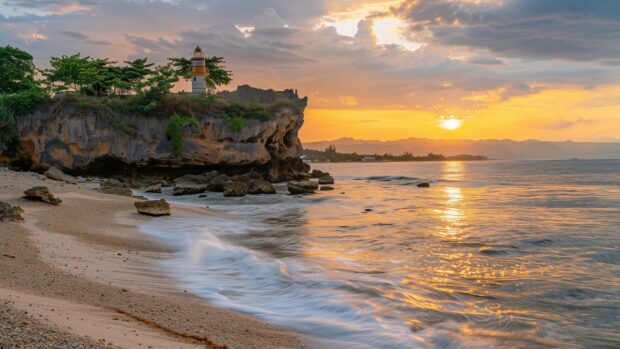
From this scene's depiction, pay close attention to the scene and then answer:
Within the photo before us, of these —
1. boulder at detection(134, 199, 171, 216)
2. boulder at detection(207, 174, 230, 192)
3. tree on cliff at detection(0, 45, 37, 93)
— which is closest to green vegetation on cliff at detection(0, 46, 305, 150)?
tree on cliff at detection(0, 45, 37, 93)

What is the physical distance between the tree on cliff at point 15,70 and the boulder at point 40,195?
90.8ft

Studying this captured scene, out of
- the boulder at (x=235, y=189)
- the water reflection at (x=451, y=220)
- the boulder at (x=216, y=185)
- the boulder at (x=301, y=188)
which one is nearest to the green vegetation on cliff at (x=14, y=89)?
the boulder at (x=216, y=185)

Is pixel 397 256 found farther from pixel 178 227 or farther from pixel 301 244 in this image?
pixel 178 227

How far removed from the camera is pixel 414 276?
9.54 meters

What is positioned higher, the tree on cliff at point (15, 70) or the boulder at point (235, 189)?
the tree on cliff at point (15, 70)

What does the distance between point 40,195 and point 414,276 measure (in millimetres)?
11522

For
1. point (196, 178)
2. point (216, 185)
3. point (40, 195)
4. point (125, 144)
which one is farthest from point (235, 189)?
point (40, 195)

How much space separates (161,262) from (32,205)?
6379 mm

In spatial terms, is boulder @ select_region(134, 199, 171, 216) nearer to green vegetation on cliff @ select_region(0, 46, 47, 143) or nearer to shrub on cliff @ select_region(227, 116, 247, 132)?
shrub on cliff @ select_region(227, 116, 247, 132)

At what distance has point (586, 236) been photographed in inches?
571

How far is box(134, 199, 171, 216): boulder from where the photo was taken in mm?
16469

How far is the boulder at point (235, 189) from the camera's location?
2789cm

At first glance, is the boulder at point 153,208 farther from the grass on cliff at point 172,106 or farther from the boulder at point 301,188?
the grass on cliff at point 172,106

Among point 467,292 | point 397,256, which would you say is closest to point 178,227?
point 397,256
